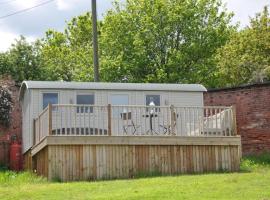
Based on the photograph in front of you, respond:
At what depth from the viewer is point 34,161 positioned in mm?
20078

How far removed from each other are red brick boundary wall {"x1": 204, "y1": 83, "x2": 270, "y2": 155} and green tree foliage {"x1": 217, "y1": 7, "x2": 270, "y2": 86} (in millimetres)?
9433

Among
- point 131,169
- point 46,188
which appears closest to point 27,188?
point 46,188

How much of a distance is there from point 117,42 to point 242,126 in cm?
1515

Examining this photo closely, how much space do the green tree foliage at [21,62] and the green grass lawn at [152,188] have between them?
17172mm

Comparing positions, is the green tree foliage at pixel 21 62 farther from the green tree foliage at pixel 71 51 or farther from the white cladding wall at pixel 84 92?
the white cladding wall at pixel 84 92

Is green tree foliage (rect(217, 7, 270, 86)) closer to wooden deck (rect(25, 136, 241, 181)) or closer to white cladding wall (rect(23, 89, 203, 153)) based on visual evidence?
white cladding wall (rect(23, 89, 203, 153))

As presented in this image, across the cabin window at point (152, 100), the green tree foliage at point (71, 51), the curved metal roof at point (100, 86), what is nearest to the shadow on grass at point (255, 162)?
the curved metal roof at point (100, 86)

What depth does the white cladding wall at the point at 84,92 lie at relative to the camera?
2097cm

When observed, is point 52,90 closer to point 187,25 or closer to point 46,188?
point 46,188

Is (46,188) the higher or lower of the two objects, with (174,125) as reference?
lower

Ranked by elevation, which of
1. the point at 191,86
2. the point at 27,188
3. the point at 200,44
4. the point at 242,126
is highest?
the point at 200,44

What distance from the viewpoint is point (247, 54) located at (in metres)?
33.5

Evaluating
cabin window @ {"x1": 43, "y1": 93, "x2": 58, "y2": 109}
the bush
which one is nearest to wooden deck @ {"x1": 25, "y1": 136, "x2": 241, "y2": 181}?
cabin window @ {"x1": 43, "y1": 93, "x2": 58, "y2": 109}

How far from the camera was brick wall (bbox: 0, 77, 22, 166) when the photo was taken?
927 inches
